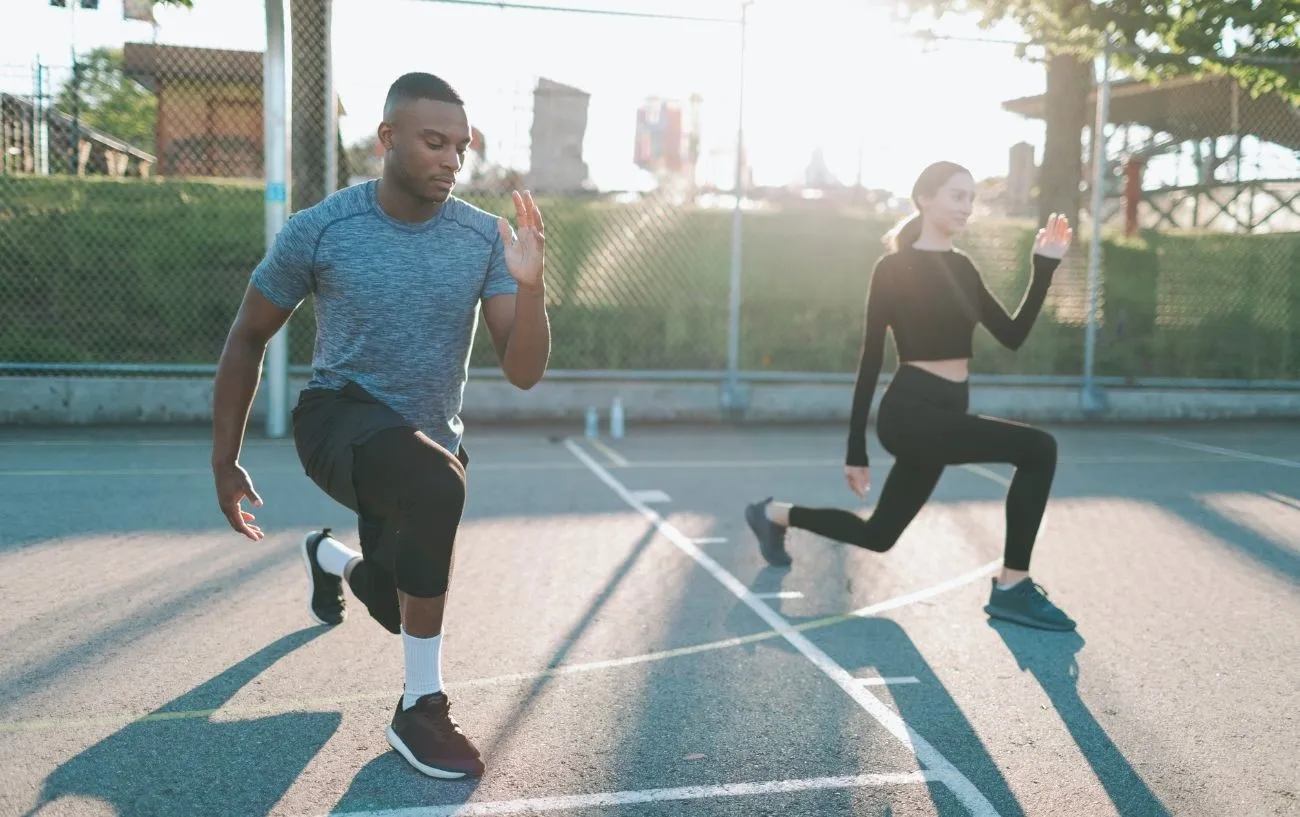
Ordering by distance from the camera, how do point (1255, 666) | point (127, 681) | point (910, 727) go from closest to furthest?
1. point (910, 727)
2. point (127, 681)
3. point (1255, 666)

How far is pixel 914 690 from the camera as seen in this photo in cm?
425

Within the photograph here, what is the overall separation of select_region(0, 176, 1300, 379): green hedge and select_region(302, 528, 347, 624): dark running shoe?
7.06 meters

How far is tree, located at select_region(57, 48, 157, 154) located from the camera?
10898 millimetres

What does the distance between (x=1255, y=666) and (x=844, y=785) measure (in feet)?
7.03

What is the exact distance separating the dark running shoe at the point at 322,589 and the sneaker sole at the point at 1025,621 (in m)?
2.78

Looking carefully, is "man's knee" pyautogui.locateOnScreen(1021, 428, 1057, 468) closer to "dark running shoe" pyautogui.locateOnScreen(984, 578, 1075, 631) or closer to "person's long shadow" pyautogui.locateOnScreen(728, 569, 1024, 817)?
"dark running shoe" pyautogui.locateOnScreen(984, 578, 1075, 631)

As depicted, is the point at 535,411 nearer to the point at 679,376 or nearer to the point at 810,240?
the point at 679,376

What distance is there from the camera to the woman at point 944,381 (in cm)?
507

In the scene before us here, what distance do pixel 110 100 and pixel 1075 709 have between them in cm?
1093

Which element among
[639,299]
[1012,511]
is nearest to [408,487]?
[1012,511]

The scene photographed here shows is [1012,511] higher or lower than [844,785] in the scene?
higher

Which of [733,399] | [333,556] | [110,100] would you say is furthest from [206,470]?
[733,399]

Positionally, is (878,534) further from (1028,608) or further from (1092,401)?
(1092,401)

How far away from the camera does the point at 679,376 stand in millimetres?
11805
